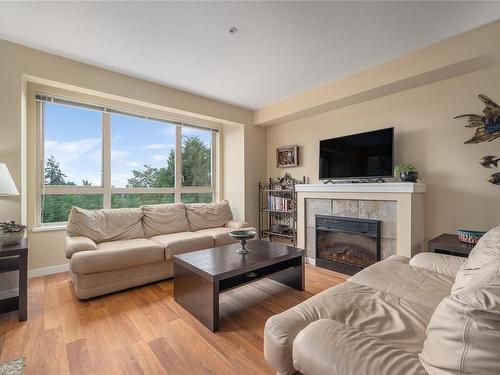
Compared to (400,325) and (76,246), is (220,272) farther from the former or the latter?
(76,246)

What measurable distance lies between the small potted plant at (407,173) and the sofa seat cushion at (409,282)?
Answer: 113cm

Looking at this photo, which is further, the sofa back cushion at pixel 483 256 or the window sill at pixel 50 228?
the window sill at pixel 50 228

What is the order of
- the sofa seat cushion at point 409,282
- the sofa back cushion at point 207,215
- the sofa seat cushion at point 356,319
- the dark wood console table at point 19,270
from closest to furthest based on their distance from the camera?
1. the sofa seat cushion at point 356,319
2. the sofa seat cushion at point 409,282
3. the dark wood console table at point 19,270
4. the sofa back cushion at point 207,215

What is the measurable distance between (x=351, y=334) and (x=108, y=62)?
3401mm

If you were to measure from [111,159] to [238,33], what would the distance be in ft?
8.24

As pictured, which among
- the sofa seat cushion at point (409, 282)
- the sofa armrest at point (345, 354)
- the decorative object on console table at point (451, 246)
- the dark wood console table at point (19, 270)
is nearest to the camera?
the sofa armrest at point (345, 354)

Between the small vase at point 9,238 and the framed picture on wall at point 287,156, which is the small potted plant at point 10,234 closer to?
the small vase at point 9,238

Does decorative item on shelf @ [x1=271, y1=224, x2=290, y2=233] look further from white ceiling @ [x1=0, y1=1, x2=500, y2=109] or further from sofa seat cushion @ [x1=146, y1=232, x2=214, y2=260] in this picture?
white ceiling @ [x1=0, y1=1, x2=500, y2=109]

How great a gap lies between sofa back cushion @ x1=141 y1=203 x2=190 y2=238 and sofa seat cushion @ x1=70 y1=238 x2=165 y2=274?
1.60 feet

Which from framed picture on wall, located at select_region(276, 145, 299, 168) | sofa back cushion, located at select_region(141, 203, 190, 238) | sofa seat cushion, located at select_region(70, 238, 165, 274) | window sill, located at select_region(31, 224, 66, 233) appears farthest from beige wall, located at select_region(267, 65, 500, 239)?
window sill, located at select_region(31, 224, 66, 233)

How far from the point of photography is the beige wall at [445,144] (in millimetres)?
2506

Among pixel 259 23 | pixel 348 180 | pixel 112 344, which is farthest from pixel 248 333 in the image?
pixel 259 23

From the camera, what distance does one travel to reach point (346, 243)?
331 cm

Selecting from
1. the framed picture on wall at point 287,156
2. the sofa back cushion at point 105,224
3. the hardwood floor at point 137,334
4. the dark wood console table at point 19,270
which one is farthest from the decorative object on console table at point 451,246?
the dark wood console table at point 19,270
